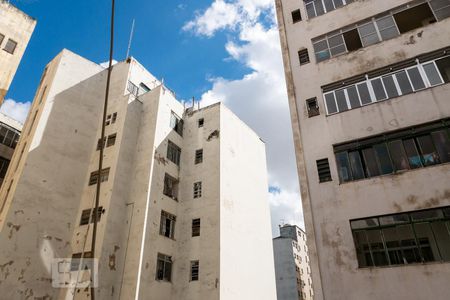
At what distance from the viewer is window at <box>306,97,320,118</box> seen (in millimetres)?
15681

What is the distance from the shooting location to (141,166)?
25578 millimetres

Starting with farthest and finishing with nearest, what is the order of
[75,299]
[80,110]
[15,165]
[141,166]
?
[80,110], [141,166], [15,165], [75,299]

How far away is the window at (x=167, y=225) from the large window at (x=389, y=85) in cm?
1523

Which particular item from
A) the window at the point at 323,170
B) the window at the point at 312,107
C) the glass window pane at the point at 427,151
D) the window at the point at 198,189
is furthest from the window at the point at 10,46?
the glass window pane at the point at 427,151

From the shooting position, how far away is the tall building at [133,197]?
20875mm

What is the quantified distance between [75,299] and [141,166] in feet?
32.9

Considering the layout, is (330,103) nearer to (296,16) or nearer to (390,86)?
(390,86)

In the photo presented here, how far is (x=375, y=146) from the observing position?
1365 cm

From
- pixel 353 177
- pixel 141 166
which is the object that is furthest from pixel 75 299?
pixel 353 177

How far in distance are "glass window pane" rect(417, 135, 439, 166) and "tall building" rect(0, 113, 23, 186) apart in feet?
102

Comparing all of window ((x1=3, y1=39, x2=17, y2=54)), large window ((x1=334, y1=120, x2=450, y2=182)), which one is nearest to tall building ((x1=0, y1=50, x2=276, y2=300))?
window ((x1=3, y1=39, x2=17, y2=54))

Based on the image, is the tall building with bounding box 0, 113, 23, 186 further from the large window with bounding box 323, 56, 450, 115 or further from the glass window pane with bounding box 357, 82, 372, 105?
the glass window pane with bounding box 357, 82, 372, 105

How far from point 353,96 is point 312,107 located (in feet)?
6.31

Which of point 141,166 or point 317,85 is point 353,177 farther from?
point 141,166
